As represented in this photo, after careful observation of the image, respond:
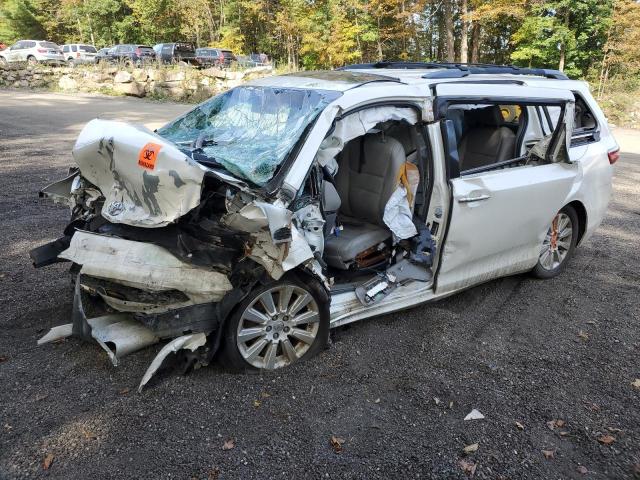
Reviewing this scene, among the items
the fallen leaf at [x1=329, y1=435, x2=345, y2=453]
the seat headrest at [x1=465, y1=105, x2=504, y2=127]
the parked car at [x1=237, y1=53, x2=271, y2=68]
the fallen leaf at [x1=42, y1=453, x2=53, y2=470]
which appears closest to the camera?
the fallen leaf at [x1=42, y1=453, x2=53, y2=470]

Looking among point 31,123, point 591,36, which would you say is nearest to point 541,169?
point 31,123

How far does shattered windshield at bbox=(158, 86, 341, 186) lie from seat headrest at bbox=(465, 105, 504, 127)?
172cm

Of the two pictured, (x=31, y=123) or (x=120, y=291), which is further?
(x=31, y=123)

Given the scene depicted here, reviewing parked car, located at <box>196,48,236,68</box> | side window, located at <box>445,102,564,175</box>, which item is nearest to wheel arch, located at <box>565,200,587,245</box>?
side window, located at <box>445,102,564,175</box>

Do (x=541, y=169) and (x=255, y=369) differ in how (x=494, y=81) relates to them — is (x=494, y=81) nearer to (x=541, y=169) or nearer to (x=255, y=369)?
(x=541, y=169)

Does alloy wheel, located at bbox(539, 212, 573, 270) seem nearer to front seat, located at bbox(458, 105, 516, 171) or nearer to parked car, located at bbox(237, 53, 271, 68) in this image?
front seat, located at bbox(458, 105, 516, 171)

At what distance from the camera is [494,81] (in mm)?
4016

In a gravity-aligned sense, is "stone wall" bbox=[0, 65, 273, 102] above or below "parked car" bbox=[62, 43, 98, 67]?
below

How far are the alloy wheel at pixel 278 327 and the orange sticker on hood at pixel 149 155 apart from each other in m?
0.99

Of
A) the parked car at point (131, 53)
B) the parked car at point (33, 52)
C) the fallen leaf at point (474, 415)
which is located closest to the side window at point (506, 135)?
the fallen leaf at point (474, 415)

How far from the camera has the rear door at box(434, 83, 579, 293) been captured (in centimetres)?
372

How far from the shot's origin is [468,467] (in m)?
2.60

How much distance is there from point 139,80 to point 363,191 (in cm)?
2357

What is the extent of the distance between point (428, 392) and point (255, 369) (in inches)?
42.5
